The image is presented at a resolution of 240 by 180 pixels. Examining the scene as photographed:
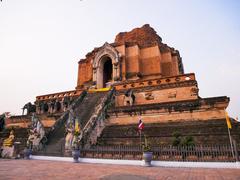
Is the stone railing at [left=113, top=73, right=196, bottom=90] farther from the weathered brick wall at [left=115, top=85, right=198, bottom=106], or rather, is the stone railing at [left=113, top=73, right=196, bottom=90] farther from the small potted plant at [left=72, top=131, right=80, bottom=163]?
the small potted plant at [left=72, top=131, right=80, bottom=163]

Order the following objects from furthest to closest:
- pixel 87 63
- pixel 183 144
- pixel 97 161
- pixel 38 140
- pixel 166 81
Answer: pixel 87 63
pixel 166 81
pixel 38 140
pixel 97 161
pixel 183 144

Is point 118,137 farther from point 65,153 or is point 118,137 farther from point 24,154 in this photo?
point 24,154

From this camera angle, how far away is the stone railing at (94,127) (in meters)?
12.4

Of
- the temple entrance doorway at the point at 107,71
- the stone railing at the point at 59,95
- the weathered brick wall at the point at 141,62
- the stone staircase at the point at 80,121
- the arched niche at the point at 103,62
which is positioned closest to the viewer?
the stone staircase at the point at 80,121

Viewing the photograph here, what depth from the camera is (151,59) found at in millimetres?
27094

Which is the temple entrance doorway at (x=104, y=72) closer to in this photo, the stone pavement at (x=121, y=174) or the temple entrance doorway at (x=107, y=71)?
the temple entrance doorway at (x=107, y=71)

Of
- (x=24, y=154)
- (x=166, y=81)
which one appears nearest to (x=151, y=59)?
(x=166, y=81)

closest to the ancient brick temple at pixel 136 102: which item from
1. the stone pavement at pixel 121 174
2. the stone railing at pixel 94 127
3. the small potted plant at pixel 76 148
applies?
the stone railing at pixel 94 127

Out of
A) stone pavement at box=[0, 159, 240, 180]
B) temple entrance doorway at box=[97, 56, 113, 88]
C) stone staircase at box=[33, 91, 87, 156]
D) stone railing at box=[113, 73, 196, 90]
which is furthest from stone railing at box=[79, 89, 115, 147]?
temple entrance doorway at box=[97, 56, 113, 88]

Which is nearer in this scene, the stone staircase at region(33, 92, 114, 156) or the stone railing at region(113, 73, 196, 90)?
the stone staircase at region(33, 92, 114, 156)

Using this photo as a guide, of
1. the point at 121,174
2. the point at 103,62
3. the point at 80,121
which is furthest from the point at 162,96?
the point at 103,62

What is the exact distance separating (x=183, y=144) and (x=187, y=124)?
3.67 meters

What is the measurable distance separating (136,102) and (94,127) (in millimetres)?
7465

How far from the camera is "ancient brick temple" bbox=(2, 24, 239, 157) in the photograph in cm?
1229
